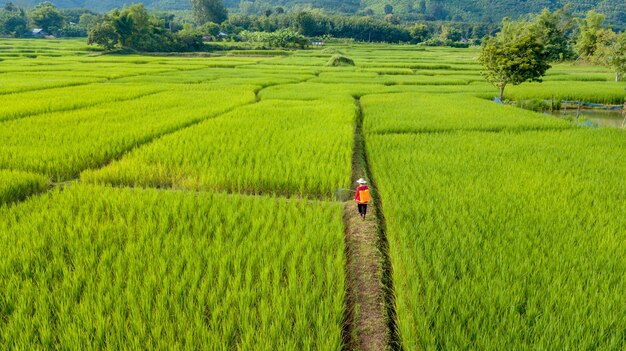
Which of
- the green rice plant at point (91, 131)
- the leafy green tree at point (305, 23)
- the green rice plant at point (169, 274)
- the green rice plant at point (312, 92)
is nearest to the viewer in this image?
the green rice plant at point (169, 274)

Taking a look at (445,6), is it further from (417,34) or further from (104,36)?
(104,36)

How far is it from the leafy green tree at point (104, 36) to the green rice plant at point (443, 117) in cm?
3819

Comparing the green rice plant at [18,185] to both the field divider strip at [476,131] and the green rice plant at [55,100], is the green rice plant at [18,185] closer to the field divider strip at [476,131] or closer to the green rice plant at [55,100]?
the green rice plant at [55,100]

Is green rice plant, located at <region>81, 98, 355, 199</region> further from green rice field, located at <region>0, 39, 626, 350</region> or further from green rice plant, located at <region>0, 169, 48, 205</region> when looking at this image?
green rice plant, located at <region>0, 169, 48, 205</region>

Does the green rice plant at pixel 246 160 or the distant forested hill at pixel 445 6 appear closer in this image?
the green rice plant at pixel 246 160

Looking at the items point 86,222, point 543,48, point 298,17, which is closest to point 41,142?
point 86,222

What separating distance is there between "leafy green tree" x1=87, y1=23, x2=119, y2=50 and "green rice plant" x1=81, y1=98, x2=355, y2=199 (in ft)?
130

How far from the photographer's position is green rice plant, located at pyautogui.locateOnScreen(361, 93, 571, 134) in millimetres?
8336

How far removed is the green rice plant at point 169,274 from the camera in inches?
78.8

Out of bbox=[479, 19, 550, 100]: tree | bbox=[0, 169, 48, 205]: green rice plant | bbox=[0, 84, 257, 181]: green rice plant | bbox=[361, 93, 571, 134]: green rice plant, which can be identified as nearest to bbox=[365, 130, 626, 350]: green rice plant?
bbox=[361, 93, 571, 134]: green rice plant

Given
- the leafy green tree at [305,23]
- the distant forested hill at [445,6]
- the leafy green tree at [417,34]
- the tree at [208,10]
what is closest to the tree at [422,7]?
the distant forested hill at [445,6]

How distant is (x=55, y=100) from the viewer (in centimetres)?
1013

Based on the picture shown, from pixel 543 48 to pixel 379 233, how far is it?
13748mm

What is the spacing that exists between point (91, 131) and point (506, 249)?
22.5ft
